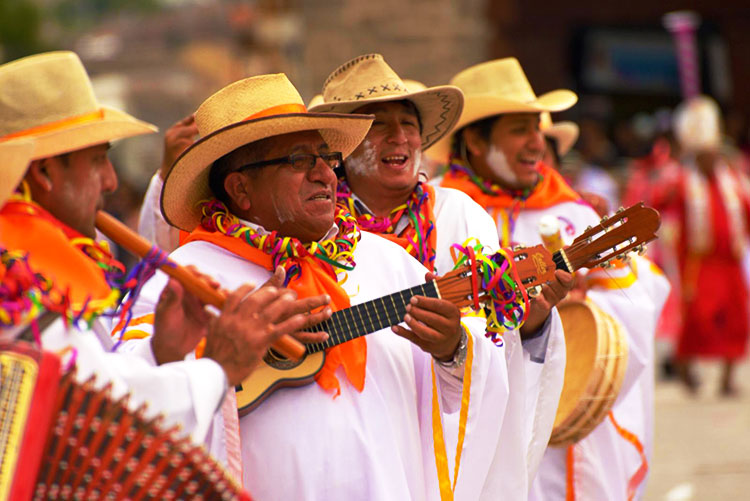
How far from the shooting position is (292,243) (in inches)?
→ 147

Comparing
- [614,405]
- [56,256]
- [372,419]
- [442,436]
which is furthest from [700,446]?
[56,256]

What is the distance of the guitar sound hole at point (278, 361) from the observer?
11.6 ft

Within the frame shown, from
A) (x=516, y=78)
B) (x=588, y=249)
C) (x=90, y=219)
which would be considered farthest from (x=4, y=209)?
(x=516, y=78)

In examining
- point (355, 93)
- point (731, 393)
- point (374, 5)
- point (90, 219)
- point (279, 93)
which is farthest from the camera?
point (374, 5)

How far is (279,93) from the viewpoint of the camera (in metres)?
3.90

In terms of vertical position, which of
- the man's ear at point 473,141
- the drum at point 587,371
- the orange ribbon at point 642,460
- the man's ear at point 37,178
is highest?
the man's ear at point 37,178

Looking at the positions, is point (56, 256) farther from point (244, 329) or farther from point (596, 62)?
point (596, 62)

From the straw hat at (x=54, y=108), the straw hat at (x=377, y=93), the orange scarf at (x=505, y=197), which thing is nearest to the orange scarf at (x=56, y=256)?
the straw hat at (x=54, y=108)

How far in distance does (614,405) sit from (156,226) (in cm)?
220

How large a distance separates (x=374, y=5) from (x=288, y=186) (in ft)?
39.8

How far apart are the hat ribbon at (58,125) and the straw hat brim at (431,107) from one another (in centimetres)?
131

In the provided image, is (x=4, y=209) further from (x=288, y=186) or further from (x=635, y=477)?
(x=635, y=477)

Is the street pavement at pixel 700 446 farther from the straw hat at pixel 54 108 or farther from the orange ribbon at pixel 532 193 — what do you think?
the straw hat at pixel 54 108

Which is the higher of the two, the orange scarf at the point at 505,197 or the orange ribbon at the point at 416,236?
the orange ribbon at the point at 416,236
